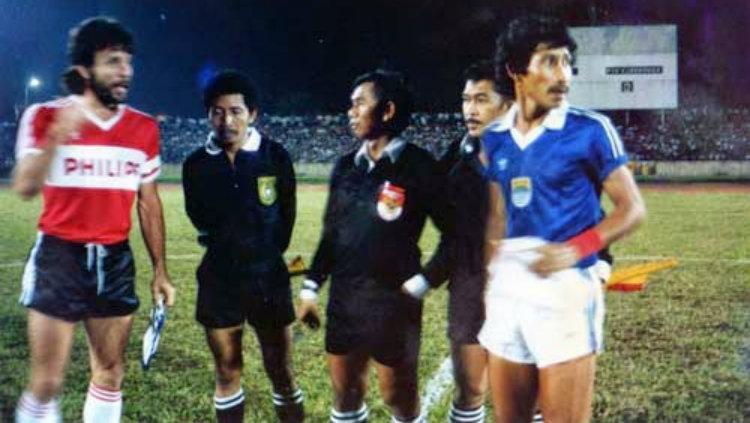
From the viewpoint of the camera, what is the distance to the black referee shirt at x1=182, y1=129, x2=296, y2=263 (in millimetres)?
3867

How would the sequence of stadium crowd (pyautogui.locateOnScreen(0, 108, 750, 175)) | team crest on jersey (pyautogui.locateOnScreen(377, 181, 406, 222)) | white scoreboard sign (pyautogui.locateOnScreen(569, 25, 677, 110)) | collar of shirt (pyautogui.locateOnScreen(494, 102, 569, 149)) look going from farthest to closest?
stadium crowd (pyautogui.locateOnScreen(0, 108, 750, 175)) < white scoreboard sign (pyautogui.locateOnScreen(569, 25, 677, 110)) < team crest on jersey (pyautogui.locateOnScreen(377, 181, 406, 222)) < collar of shirt (pyautogui.locateOnScreen(494, 102, 569, 149))

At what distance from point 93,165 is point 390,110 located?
1.19 metres

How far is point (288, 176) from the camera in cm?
401

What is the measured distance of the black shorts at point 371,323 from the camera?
A: 3.38 metres

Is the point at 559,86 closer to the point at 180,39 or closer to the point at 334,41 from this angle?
→ the point at 334,41

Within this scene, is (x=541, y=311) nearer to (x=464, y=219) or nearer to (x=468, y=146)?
(x=464, y=219)

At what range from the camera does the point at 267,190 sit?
12.9 feet

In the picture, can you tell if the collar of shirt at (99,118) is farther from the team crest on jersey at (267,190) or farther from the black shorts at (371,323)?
the black shorts at (371,323)

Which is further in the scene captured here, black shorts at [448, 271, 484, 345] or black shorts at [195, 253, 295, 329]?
black shorts at [195, 253, 295, 329]

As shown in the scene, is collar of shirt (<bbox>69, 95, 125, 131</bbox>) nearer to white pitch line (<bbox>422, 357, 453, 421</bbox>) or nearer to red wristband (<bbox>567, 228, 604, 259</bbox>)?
red wristband (<bbox>567, 228, 604, 259</bbox>)

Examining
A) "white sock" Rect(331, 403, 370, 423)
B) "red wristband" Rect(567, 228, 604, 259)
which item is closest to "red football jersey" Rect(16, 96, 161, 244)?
"white sock" Rect(331, 403, 370, 423)

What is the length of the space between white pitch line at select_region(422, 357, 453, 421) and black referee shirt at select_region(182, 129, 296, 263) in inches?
57.3

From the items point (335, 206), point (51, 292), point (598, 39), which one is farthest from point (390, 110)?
point (598, 39)

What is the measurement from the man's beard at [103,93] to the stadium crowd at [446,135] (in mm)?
25401
